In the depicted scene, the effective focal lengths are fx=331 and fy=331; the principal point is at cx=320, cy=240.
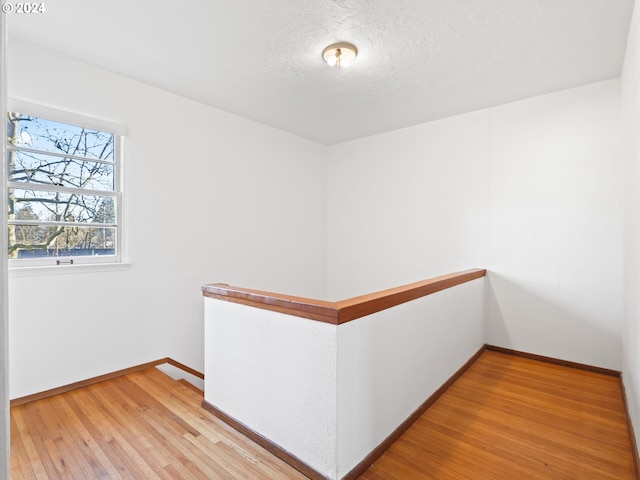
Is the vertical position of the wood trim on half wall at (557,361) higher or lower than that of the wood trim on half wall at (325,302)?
lower

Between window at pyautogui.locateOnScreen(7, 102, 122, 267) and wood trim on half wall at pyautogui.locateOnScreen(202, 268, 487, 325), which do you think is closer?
wood trim on half wall at pyautogui.locateOnScreen(202, 268, 487, 325)

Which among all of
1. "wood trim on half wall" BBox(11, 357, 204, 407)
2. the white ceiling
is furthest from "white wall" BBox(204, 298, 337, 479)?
the white ceiling

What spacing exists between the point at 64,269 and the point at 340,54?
2.59 metres

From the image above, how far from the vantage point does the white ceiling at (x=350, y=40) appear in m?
1.97

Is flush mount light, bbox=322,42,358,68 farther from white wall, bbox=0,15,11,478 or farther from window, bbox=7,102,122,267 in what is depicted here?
white wall, bbox=0,15,11,478

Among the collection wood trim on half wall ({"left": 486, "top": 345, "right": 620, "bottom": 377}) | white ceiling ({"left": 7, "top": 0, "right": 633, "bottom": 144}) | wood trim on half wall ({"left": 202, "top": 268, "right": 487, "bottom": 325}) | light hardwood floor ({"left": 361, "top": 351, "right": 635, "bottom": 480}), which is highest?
white ceiling ({"left": 7, "top": 0, "right": 633, "bottom": 144})

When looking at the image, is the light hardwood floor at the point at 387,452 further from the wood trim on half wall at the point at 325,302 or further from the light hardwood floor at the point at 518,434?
the wood trim on half wall at the point at 325,302

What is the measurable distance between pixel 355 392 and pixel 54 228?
8.26ft

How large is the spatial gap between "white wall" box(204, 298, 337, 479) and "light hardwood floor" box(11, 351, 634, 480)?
0.15 meters

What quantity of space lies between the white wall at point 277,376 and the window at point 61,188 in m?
1.30

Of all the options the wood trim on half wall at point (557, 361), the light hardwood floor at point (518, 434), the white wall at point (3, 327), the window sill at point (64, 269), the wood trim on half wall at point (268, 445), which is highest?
the white wall at point (3, 327)

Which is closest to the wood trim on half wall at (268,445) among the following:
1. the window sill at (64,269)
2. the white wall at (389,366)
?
the white wall at (389,366)

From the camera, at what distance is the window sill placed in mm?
2317

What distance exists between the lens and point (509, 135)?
11.0ft
